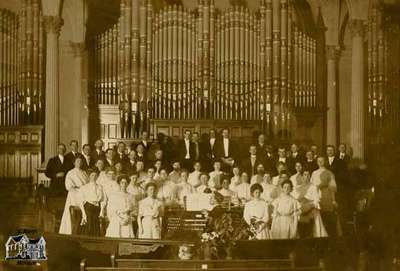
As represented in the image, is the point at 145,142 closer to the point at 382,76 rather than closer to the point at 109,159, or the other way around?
the point at 109,159

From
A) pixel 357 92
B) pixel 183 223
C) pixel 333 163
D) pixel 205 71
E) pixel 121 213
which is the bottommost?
pixel 183 223

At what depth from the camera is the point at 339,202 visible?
1358cm

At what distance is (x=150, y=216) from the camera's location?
12.5 meters

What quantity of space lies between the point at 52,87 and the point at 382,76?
661cm

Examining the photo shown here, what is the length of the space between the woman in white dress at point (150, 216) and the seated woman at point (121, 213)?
0.16 meters

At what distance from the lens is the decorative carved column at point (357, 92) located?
16.0 meters

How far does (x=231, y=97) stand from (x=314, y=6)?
3710mm

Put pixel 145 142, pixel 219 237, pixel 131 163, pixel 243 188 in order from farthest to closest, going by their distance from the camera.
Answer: pixel 145 142 → pixel 131 163 → pixel 243 188 → pixel 219 237

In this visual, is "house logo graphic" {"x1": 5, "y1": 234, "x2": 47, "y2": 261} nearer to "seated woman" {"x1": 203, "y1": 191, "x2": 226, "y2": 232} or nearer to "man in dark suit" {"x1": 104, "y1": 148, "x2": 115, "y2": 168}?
"seated woman" {"x1": 203, "y1": 191, "x2": 226, "y2": 232}

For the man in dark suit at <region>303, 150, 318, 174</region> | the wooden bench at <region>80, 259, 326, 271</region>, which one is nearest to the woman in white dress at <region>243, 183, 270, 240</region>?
the man in dark suit at <region>303, 150, 318, 174</region>

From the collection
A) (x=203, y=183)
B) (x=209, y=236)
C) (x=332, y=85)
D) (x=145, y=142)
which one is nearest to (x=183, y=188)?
(x=203, y=183)

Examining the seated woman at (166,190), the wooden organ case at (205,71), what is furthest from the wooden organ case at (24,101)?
the seated woman at (166,190)

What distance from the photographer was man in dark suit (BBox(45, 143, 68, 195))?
13.8 m

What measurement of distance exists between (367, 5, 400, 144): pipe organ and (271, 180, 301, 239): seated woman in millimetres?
3952
